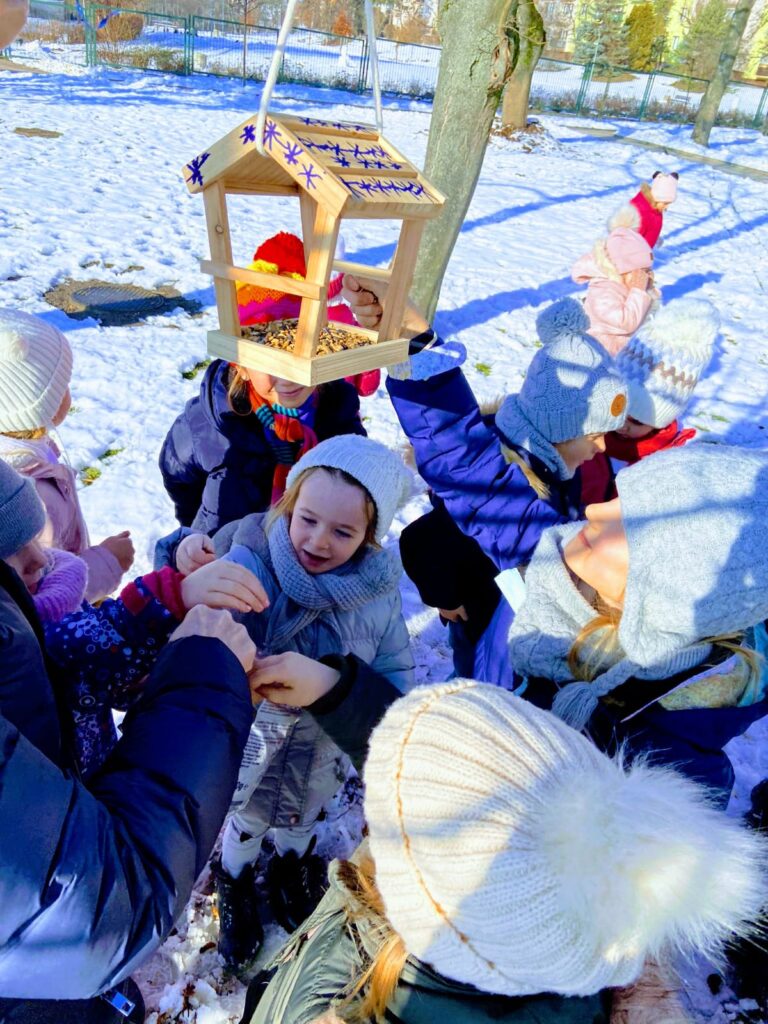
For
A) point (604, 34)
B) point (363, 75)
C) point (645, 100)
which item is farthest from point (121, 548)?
point (604, 34)

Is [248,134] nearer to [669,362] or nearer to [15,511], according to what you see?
[15,511]

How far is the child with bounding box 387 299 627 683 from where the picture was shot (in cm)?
188

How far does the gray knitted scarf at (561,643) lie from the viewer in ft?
4.58

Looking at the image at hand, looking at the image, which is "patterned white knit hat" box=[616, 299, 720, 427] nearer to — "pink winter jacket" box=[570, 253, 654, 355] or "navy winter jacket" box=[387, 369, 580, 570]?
"navy winter jacket" box=[387, 369, 580, 570]

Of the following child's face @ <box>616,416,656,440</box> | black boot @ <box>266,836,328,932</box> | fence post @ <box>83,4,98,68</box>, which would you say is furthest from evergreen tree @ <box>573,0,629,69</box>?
black boot @ <box>266,836,328,932</box>

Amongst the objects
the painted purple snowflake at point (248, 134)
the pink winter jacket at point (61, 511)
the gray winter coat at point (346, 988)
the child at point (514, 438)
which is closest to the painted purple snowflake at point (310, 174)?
the painted purple snowflake at point (248, 134)

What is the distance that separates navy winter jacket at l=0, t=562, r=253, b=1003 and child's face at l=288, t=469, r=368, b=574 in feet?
2.40

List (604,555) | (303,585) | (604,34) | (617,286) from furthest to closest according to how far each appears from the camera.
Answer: (604,34)
(617,286)
(303,585)
(604,555)

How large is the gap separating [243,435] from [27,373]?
685mm

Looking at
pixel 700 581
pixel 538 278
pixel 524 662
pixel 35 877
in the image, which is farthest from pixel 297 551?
pixel 538 278

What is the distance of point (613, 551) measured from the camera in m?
1.43

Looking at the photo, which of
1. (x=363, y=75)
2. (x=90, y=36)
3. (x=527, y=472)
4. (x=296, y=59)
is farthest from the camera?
(x=296, y=59)

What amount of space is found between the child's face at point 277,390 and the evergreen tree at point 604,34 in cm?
3509

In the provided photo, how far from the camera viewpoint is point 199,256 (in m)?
6.77
